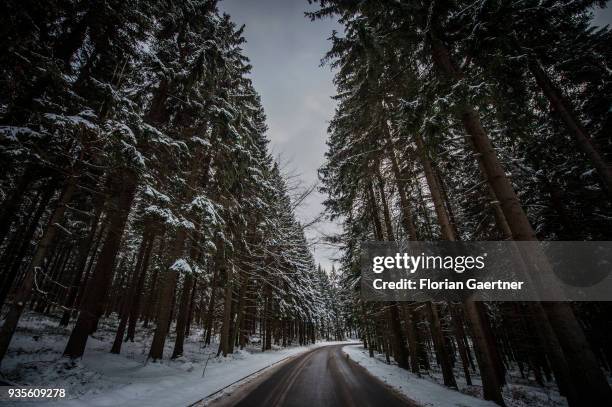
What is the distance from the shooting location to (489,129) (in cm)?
1198

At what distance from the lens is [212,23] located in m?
10.6

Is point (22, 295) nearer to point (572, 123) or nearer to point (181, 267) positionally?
point (181, 267)

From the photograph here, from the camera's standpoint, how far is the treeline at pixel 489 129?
20.8 ft

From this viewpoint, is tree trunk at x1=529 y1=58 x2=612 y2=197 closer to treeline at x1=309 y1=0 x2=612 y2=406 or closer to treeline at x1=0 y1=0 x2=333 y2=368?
treeline at x1=309 y1=0 x2=612 y2=406

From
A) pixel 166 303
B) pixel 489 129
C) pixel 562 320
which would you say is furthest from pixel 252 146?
pixel 562 320

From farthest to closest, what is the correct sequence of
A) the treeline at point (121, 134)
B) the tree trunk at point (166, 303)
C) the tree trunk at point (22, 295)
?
the tree trunk at point (166, 303), the treeline at point (121, 134), the tree trunk at point (22, 295)

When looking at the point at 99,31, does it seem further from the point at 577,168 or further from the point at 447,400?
the point at 577,168

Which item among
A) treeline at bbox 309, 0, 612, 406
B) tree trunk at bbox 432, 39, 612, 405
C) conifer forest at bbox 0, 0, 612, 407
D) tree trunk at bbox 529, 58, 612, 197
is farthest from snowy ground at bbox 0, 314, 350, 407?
tree trunk at bbox 529, 58, 612, 197

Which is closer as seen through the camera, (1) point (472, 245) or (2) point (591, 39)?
(2) point (591, 39)

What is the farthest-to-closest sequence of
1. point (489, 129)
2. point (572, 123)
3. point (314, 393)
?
Answer: point (489, 129), point (572, 123), point (314, 393)

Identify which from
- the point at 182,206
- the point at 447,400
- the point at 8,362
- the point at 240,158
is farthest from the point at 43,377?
the point at 447,400

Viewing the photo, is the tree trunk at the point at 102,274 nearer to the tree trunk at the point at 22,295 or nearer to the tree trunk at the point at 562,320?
the tree trunk at the point at 22,295

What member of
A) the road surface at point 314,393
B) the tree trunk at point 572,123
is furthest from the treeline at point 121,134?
the tree trunk at point 572,123

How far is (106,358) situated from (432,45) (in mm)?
16938
